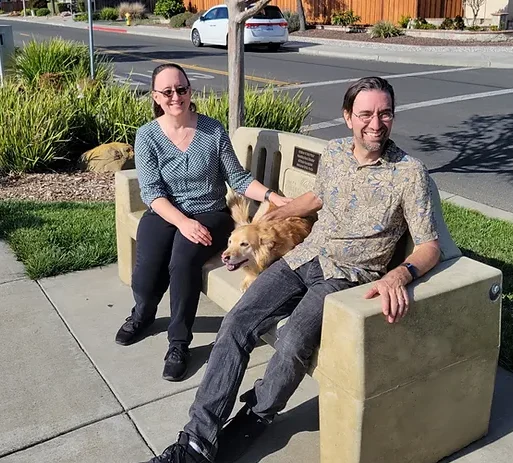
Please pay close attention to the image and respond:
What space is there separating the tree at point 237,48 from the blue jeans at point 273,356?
130 inches

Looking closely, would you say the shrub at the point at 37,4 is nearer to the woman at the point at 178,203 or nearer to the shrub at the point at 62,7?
the shrub at the point at 62,7

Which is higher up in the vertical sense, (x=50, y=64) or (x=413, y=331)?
(x=50, y=64)

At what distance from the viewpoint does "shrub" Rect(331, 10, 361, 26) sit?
2966cm

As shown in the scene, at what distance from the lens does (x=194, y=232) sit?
371 cm

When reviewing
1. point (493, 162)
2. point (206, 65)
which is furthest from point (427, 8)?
point (493, 162)

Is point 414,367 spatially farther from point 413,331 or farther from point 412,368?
point 413,331

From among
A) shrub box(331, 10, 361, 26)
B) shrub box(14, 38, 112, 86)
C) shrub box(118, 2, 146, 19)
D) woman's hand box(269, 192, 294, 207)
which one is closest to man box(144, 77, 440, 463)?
woman's hand box(269, 192, 294, 207)

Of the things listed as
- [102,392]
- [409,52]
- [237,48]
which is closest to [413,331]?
[102,392]

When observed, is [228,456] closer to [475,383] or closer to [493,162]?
[475,383]

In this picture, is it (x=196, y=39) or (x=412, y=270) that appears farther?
(x=196, y=39)

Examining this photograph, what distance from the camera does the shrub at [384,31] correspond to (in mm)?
26219

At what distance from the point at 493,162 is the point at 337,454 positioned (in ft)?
21.3

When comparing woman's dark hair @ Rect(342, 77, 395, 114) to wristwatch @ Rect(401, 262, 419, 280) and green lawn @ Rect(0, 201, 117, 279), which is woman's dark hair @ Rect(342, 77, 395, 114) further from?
green lawn @ Rect(0, 201, 117, 279)

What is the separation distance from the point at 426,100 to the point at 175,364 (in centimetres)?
1059
